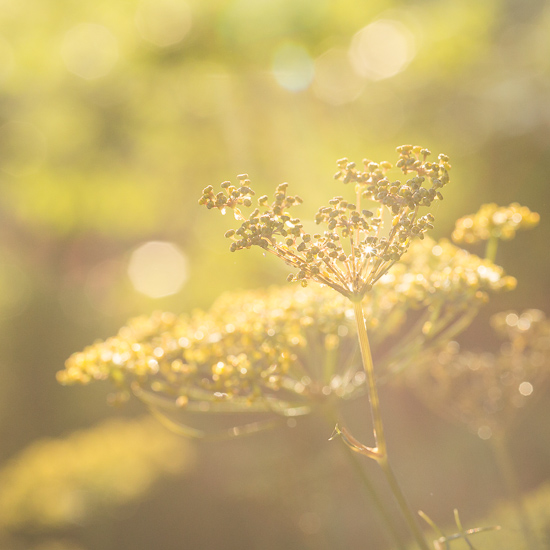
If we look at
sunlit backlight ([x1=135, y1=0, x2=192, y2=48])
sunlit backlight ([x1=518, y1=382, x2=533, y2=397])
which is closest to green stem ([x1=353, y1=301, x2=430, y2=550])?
sunlit backlight ([x1=518, y1=382, x2=533, y2=397])

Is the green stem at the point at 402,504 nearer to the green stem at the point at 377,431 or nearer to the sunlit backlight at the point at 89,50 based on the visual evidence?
the green stem at the point at 377,431

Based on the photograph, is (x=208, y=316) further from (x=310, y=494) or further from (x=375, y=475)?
(x=375, y=475)

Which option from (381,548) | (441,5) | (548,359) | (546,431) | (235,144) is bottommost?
(381,548)

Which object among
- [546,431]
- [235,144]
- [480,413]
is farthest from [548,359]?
[235,144]

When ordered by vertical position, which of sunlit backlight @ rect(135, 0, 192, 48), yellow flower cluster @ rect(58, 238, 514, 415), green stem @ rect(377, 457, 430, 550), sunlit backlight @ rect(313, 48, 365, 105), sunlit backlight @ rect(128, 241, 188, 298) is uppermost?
sunlit backlight @ rect(135, 0, 192, 48)

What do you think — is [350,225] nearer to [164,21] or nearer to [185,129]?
[164,21]

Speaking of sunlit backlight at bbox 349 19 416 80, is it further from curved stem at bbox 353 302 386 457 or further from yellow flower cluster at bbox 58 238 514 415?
curved stem at bbox 353 302 386 457

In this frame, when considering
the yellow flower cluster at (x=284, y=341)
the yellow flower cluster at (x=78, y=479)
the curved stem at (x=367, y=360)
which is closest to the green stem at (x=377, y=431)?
Answer: the curved stem at (x=367, y=360)
